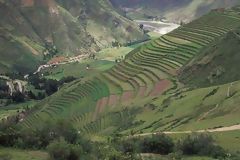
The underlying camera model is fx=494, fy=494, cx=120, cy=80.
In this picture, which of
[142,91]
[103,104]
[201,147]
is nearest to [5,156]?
[201,147]

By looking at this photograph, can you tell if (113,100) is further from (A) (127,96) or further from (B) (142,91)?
(B) (142,91)

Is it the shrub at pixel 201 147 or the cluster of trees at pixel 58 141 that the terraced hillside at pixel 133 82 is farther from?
the cluster of trees at pixel 58 141

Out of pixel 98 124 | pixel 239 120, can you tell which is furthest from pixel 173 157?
pixel 98 124

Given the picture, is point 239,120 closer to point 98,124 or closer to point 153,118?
point 153,118

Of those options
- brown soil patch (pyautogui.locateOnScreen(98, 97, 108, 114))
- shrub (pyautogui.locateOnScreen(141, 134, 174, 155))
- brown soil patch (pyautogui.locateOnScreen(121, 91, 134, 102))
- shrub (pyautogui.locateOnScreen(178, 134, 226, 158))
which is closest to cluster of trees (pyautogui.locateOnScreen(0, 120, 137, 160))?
shrub (pyautogui.locateOnScreen(141, 134, 174, 155))

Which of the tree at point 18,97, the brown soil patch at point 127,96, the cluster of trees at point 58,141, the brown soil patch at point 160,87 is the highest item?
the tree at point 18,97

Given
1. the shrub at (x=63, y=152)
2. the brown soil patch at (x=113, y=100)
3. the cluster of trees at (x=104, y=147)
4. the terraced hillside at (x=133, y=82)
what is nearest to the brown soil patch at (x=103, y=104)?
the terraced hillside at (x=133, y=82)

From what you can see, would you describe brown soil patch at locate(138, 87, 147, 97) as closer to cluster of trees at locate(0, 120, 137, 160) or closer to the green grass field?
cluster of trees at locate(0, 120, 137, 160)
